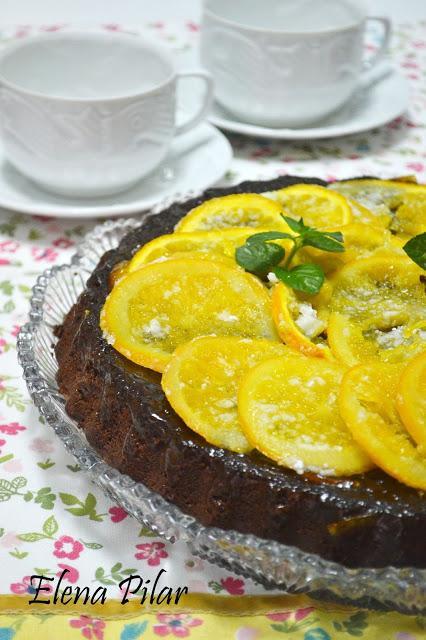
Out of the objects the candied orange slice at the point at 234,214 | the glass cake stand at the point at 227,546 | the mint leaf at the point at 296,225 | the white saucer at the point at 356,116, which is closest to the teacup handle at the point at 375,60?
the white saucer at the point at 356,116

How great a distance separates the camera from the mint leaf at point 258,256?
6.83 feet

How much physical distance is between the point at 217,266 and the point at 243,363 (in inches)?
11.7

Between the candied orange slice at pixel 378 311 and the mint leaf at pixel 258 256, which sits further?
the mint leaf at pixel 258 256

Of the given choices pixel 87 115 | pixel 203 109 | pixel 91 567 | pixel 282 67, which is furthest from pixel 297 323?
pixel 282 67

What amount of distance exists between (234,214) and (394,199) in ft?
1.54

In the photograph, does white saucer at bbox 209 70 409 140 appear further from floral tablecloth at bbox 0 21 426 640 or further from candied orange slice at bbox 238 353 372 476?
candied orange slice at bbox 238 353 372 476

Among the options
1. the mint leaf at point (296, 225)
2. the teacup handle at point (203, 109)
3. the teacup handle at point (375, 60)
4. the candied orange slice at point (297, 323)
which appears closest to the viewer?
the candied orange slice at point (297, 323)

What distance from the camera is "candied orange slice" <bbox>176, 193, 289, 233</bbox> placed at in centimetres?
234

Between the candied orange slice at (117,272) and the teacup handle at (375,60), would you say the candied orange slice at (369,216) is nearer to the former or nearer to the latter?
the candied orange slice at (117,272)

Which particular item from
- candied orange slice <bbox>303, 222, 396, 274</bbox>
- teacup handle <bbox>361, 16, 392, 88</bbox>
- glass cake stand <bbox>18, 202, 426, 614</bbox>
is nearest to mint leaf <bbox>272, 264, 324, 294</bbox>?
candied orange slice <bbox>303, 222, 396, 274</bbox>

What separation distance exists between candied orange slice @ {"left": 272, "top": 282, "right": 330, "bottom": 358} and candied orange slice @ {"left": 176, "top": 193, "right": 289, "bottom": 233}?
0.35m

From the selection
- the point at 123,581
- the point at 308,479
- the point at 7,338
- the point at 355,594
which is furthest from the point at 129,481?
the point at 7,338

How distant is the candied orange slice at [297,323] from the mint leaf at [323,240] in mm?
143

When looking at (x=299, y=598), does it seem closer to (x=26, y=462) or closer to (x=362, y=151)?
(x=26, y=462)
